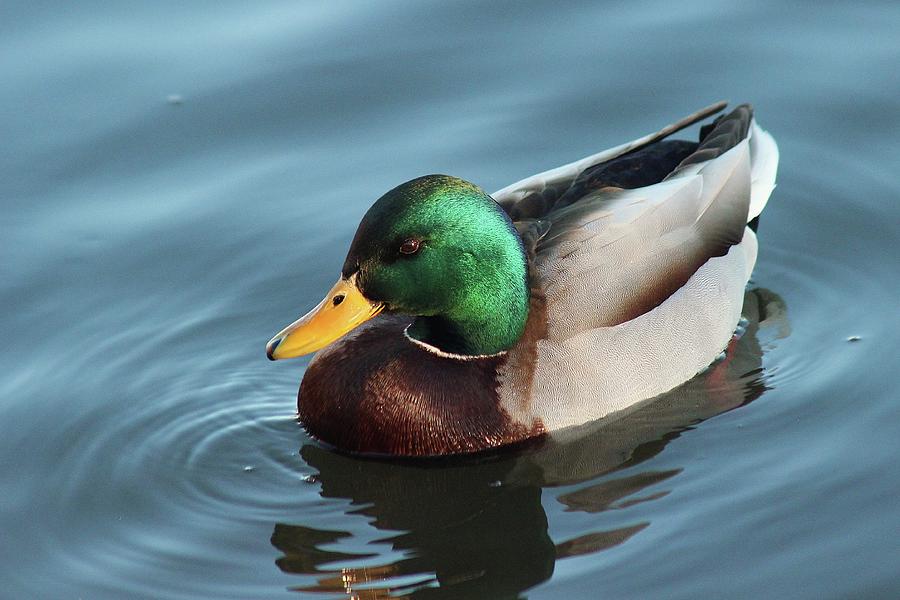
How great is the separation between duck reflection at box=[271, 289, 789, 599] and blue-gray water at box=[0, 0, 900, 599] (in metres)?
0.01

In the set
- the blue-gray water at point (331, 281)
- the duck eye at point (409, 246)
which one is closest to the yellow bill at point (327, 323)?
the duck eye at point (409, 246)

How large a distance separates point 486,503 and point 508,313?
846mm

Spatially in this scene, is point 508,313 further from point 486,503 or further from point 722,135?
point 722,135

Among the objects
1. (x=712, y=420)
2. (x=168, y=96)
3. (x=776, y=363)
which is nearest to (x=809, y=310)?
(x=776, y=363)

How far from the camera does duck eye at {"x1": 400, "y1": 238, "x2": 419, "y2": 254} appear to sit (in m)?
6.69

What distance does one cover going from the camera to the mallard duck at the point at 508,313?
6.74 meters

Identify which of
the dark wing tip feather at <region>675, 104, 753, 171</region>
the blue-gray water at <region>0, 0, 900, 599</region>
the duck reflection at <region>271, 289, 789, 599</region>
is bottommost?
the duck reflection at <region>271, 289, 789, 599</region>

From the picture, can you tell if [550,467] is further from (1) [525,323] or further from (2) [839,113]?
(2) [839,113]

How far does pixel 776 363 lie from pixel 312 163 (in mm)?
3087

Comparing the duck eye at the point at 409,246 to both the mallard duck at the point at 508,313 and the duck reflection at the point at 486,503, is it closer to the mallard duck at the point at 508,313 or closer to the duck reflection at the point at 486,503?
the mallard duck at the point at 508,313

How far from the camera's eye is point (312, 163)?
9242 millimetres

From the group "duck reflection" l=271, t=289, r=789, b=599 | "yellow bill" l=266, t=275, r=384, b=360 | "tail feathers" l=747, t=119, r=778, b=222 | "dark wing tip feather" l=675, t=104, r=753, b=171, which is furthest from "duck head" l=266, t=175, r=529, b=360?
"tail feathers" l=747, t=119, r=778, b=222

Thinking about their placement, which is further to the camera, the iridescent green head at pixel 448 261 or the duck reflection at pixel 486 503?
the iridescent green head at pixel 448 261

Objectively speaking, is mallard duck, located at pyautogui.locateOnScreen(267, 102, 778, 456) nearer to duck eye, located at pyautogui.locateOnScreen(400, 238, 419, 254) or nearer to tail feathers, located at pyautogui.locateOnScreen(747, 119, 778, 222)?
duck eye, located at pyautogui.locateOnScreen(400, 238, 419, 254)
